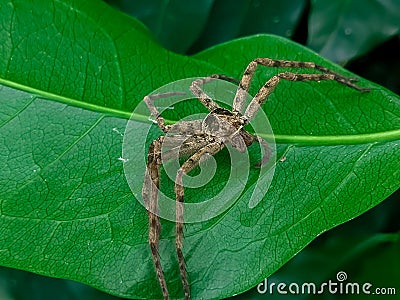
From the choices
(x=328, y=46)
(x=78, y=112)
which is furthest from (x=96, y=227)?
(x=328, y=46)

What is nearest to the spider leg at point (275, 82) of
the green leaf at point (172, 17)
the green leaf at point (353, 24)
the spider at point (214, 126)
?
the spider at point (214, 126)

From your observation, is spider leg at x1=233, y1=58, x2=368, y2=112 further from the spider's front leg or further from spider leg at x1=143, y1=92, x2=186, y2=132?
spider leg at x1=143, y1=92, x2=186, y2=132

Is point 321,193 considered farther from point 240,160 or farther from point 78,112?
point 78,112

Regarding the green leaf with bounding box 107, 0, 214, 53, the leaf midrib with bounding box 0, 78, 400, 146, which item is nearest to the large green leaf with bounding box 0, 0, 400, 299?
the leaf midrib with bounding box 0, 78, 400, 146
